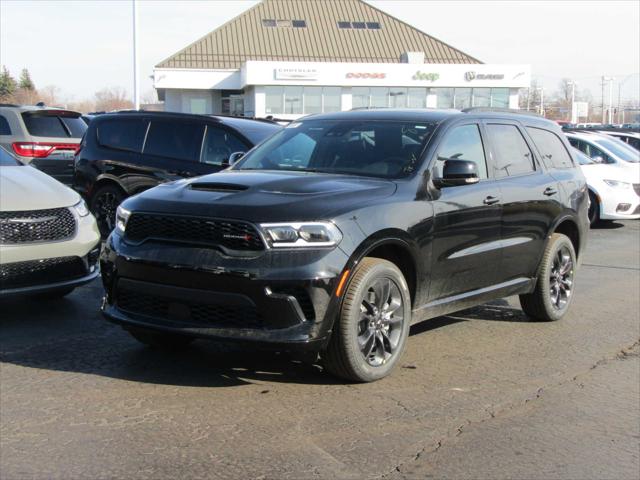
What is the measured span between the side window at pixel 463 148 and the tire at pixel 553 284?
126cm

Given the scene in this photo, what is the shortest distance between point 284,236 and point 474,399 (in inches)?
63.9

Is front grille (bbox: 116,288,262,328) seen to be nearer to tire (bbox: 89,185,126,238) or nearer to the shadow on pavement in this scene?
the shadow on pavement

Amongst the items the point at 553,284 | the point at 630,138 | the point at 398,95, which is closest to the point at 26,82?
the point at 398,95

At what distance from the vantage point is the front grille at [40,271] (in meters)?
6.19

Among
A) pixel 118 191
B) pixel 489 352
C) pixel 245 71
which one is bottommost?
pixel 489 352

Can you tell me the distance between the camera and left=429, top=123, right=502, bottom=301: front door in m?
5.69

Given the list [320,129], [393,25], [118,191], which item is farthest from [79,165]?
[393,25]

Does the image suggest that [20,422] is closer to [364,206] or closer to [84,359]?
[84,359]

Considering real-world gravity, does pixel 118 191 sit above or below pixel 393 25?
below

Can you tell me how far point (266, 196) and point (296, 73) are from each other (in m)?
50.5

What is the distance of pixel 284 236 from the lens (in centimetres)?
471

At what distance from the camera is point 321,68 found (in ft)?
178

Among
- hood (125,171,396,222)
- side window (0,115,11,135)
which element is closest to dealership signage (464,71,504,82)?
side window (0,115,11,135)

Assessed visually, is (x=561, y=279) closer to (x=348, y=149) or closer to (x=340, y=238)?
(x=348, y=149)
